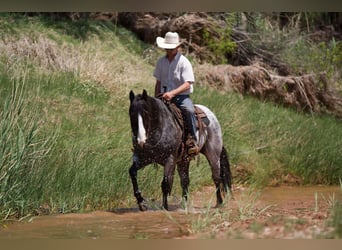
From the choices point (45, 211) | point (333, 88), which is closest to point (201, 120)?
point (45, 211)

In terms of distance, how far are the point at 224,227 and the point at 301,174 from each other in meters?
2.87

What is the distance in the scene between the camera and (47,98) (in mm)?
7434

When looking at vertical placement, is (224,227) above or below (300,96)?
below

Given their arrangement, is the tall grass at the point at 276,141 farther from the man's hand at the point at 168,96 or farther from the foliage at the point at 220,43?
the man's hand at the point at 168,96

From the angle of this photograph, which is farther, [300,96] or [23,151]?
[300,96]

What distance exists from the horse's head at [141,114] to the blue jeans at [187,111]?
1.62ft

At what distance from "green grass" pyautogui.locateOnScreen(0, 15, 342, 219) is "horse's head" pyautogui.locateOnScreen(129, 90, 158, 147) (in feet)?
2.18

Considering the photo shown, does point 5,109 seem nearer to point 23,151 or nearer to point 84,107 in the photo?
point 23,151

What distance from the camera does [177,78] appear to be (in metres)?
6.33

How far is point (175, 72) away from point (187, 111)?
327 millimetres

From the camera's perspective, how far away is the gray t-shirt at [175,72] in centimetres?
630

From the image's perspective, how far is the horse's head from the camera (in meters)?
5.71

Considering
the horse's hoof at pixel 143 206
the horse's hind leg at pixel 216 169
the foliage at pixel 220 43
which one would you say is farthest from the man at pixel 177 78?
the foliage at pixel 220 43

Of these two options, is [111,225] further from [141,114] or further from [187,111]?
[187,111]
